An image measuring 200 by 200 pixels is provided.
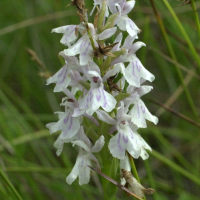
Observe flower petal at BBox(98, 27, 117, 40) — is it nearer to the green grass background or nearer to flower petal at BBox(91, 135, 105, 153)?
flower petal at BBox(91, 135, 105, 153)

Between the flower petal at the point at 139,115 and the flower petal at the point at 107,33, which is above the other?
the flower petal at the point at 107,33

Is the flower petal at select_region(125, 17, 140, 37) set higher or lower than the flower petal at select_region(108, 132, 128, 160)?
higher

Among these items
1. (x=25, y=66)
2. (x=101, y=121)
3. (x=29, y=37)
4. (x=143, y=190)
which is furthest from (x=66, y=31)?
(x=29, y=37)

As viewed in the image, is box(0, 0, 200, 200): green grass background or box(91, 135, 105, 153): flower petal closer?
box(91, 135, 105, 153): flower petal

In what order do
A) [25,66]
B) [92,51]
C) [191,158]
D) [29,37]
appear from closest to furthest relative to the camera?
1. [92,51]
2. [191,158]
3. [25,66]
4. [29,37]

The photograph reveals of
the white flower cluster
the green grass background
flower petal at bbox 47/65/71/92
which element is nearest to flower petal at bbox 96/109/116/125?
the white flower cluster

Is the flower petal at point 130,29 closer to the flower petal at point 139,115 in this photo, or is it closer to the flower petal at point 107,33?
the flower petal at point 107,33

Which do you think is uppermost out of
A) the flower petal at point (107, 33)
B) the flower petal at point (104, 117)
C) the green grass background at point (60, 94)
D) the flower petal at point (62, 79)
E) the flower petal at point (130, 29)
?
the flower petal at point (107, 33)

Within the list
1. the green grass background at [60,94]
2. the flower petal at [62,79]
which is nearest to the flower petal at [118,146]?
the flower petal at [62,79]

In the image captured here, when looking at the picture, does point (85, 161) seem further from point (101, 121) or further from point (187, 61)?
point (187, 61)
